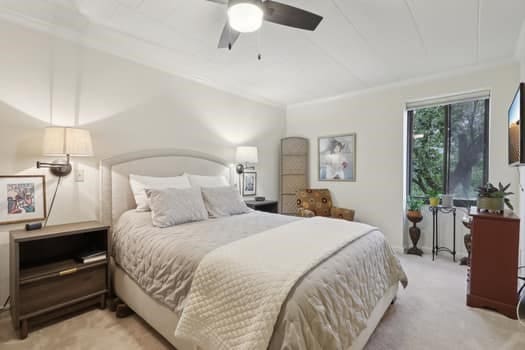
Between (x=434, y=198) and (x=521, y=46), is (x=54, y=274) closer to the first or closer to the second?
(x=434, y=198)

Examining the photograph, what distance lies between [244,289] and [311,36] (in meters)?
2.33

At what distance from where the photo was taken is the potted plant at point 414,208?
371 centimetres

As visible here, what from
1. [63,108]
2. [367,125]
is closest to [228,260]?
[63,108]

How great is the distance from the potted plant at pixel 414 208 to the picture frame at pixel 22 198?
4.33 m

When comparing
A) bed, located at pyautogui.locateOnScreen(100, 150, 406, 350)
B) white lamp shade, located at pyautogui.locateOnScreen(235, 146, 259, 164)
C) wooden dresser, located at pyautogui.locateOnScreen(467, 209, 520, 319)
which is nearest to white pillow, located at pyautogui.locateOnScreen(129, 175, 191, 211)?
bed, located at pyautogui.locateOnScreen(100, 150, 406, 350)

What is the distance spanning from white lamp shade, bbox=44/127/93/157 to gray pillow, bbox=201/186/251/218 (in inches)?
46.5

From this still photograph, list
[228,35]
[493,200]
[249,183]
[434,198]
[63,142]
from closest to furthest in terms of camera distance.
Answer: [228,35] < [63,142] < [493,200] < [434,198] < [249,183]

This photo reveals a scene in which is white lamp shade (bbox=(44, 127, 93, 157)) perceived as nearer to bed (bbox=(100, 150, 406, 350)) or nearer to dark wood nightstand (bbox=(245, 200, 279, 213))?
bed (bbox=(100, 150, 406, 350))

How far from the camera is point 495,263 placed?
223cm

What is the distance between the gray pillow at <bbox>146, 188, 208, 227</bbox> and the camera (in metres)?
2.27

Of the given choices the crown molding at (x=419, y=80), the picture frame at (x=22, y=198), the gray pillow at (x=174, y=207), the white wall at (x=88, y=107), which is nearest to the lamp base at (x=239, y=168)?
the white wall at (x=88, y=107)

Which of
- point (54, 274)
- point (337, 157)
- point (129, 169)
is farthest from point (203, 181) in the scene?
point (337, 157)

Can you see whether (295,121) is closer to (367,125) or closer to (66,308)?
(367,125)

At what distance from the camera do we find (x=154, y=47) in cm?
270
